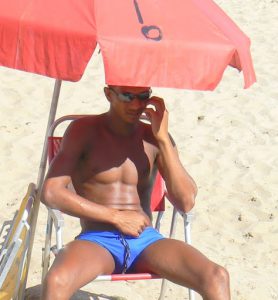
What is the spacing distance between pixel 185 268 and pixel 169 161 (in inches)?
25.2

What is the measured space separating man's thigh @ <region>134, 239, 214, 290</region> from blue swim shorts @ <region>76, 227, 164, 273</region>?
0.04 meters

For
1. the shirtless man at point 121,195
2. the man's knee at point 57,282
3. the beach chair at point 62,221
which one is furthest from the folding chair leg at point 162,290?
the man's knee at point 57,282

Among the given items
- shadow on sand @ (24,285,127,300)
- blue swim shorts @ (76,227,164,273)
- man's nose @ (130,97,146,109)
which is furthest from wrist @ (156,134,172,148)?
shadow on sand @ (24,285,127,300)

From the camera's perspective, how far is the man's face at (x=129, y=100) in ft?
13.5

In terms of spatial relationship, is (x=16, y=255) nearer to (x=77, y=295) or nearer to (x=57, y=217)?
(x=57, y=217)

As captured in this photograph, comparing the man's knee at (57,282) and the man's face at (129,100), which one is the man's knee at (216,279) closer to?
the man's knee at (57,282)

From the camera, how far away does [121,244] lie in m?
4.17

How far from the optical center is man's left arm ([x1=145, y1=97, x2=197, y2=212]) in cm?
433

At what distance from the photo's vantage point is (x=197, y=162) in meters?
7.54

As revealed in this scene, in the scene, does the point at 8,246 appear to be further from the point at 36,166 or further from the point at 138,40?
the point at 36,166

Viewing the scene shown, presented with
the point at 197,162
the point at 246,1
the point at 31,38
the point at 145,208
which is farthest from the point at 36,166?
the point at 246,1

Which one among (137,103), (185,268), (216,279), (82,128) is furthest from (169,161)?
(216,279)

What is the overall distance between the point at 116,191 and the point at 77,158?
309 millimetres

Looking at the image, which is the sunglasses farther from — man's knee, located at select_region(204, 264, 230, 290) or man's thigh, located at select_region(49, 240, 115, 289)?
man's knee, located at select_region(204, 264, 230, 290)
